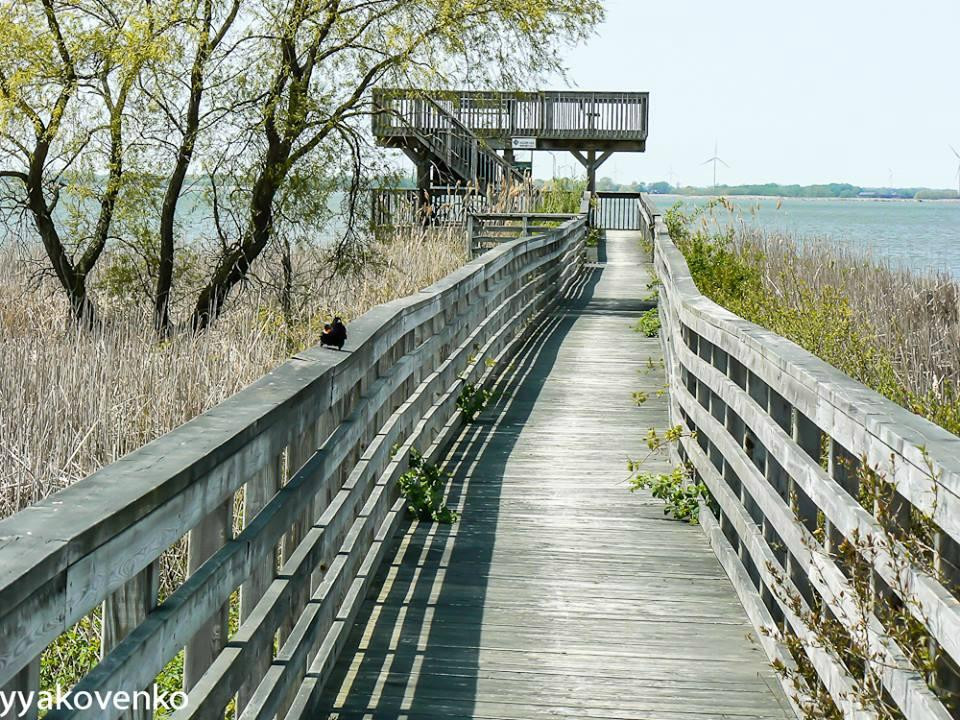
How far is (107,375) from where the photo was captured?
925cm

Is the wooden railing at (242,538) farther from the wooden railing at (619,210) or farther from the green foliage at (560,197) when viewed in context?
the wooden railing at (619,210)

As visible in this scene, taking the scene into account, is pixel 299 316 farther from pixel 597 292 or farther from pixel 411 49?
pixel 597 292

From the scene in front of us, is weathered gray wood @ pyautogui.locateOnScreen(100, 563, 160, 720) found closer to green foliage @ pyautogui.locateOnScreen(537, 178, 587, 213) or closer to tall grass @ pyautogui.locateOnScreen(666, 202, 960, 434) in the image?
tall grass @ pyautogui.locateOnScreen(666, 202, 960, 434)

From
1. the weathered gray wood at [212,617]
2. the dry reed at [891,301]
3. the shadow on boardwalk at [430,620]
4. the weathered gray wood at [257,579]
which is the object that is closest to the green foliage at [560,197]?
the dry reed at [891,301]

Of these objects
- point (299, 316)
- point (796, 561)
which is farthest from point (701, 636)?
point (299, 316)

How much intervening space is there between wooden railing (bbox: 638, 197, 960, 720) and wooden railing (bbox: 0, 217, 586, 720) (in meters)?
1.55

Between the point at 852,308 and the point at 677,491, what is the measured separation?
16.7ft

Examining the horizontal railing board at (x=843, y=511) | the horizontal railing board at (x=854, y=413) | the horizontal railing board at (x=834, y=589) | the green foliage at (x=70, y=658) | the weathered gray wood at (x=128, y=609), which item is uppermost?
the horizontal railing board at (x=854, y=413)

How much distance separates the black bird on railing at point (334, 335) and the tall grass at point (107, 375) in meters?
2.90

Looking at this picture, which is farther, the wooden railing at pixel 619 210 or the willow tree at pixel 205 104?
the wooden railing at pixel 619 210

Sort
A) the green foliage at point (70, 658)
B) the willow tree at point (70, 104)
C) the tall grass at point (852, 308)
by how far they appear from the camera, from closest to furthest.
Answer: the green foliage at point (70, 658), the tall grass at point (852, 308), the willow tree at point (70, 104)

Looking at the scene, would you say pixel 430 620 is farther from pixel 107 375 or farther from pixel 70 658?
pixel 107 375

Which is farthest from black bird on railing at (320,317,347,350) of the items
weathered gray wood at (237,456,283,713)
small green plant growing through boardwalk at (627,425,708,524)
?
small green plant growing through boardwalk at (627,425,708,524)

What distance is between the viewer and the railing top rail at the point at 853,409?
290 cm
